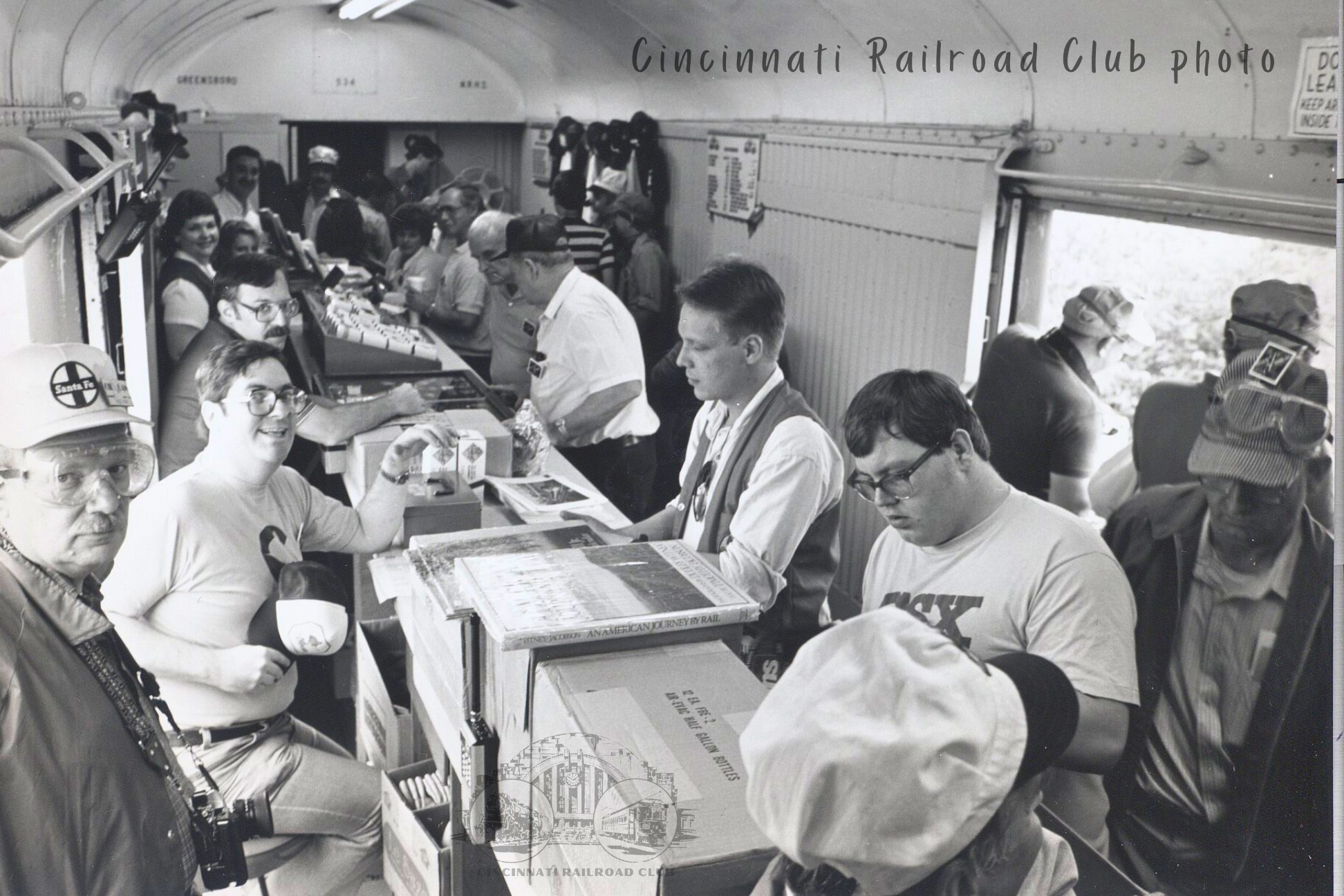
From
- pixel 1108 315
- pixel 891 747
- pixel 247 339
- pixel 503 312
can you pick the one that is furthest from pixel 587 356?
pixel 891 747

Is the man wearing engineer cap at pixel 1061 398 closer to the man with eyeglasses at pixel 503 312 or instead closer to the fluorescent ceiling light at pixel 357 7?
the man with eyeglasses at pixel 503 312

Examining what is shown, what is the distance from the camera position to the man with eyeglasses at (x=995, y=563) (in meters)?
1.17

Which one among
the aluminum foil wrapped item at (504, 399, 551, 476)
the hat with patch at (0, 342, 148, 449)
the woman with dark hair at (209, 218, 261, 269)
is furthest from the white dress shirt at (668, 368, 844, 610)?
the woman with dark hair at (209, 218, 261, 269)

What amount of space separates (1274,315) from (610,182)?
1.84 meters

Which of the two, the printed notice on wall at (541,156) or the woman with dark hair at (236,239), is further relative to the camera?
the printed notice on wall at (541,156)

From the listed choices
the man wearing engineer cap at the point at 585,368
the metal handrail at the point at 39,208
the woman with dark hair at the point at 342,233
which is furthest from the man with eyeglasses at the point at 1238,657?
the woman with dark hair at the point at 342,233

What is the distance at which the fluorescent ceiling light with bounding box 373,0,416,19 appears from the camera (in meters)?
2.18

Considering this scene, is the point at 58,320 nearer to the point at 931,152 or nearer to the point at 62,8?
the point at 62,8

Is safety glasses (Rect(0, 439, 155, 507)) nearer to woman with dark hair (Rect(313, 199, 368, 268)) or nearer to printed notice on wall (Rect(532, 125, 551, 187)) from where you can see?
printed notice on wall (Rect(532, 125, 551, 187))

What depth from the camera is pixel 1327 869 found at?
106cm

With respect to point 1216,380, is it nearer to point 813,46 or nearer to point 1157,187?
point 1157,187

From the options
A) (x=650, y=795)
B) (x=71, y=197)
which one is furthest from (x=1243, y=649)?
(x=71, y=197)

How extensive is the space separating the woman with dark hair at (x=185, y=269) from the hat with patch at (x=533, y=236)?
768mm

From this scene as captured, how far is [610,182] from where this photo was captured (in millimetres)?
2645
